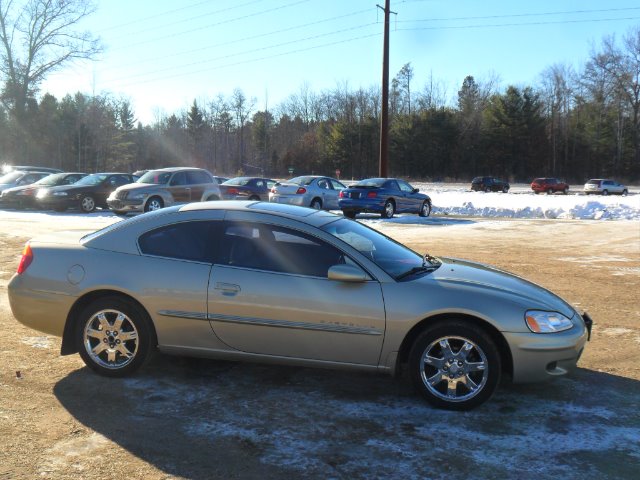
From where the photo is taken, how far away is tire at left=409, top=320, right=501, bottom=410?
13.8 ft

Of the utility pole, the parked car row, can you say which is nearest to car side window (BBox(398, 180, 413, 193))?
the utility pole

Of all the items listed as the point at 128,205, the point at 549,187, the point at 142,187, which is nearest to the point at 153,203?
the point at 142,187

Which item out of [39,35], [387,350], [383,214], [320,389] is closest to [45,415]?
[320,389]

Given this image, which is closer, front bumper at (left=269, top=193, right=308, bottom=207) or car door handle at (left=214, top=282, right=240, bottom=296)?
car door handle at (left=214, top=282, right=240, bottom=296)

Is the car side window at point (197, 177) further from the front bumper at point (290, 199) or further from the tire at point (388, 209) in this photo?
the tire at point (388, 209)

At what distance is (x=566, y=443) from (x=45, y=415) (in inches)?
138

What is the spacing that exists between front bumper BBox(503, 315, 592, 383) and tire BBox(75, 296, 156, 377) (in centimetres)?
282

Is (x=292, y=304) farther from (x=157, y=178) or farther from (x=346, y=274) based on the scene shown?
(x=157, y=178)

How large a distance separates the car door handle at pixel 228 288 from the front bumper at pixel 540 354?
6.65 ft

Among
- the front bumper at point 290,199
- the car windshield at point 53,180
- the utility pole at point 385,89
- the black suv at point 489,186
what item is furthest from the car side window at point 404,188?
the black suv at point 489,186

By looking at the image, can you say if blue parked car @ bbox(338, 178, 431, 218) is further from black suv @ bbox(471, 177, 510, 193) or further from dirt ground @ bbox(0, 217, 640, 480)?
black suv @ bbox(471, 177, 510, 193)

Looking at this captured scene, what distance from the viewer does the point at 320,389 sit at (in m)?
4.69

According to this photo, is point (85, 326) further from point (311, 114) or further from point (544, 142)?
point (311, 114)

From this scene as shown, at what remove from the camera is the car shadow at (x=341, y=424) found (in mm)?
3439
